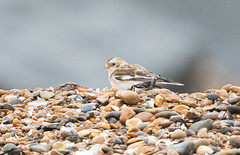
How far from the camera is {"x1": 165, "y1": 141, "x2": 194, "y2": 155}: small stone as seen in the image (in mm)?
2520

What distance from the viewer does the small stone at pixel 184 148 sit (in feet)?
8.27

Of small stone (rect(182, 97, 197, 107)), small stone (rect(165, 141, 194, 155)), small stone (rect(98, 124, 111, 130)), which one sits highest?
small stone (rect(182, 97, 197, 107))

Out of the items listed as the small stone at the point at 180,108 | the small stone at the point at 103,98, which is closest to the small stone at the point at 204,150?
the small stone at the point at 180,108

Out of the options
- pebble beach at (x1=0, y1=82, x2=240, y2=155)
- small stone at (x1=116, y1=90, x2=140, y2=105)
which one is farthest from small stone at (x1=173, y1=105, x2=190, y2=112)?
small stone at (x1=116, y1=90, x2=140, y2=105)

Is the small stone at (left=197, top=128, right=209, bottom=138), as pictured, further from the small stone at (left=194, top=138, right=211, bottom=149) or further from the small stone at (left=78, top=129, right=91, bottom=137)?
the small stone at (left=78, top=129, right=91, bottom=137)

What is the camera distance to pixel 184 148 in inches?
99.8

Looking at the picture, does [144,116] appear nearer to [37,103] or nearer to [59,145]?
[59,145]

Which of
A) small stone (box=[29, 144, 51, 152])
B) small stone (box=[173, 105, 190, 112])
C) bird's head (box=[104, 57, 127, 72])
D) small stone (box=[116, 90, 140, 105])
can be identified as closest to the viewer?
small stone (box=[29, 144, 51, 152])

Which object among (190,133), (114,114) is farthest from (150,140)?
(114,114)

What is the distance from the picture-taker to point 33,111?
4.29 metres

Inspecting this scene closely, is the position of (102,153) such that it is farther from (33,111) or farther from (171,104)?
(33,111)

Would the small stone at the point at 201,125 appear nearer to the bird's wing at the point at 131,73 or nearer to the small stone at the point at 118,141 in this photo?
the small stone at the point at 118,141

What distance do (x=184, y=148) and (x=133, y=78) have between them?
2605 mm

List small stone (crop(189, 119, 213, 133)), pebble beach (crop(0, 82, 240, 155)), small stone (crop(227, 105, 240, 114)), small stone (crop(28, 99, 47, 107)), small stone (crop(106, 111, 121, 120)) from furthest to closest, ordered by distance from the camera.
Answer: small stone (crop(28, 99, 47, 107))
small stone (crop(106, 111, 121, 120))
small stone (crop(227, 105, 240, 114))
small stone (crop(189, 119, 213, 133))
pebble beach (crop(0, 82, 240, 155))
